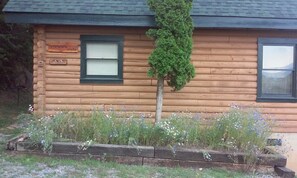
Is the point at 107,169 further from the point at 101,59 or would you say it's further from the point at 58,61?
the point at 58,61

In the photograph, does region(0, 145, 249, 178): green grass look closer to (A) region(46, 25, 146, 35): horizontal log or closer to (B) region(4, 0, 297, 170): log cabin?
(B) region(4, 0, 297, 170): log cabin

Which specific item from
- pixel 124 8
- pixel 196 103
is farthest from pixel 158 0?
pixel 196 103

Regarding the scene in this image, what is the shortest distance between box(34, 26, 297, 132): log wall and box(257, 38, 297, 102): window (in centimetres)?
17

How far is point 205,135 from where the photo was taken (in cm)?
818

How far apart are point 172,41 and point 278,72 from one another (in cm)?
315

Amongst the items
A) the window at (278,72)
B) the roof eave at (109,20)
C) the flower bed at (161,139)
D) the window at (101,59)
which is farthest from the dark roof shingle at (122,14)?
the flower bed at (161,139)

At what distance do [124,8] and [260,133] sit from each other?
13.9 ft

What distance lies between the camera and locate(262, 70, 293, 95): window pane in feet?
34.3

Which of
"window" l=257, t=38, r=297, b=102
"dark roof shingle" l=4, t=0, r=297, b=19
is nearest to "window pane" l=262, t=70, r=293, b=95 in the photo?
"window" l=257, t=38, r=297, b=102

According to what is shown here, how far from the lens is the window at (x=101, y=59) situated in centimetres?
1016

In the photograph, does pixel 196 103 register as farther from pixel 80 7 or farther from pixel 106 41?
pixel 80 7

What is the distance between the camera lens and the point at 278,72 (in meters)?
10.5

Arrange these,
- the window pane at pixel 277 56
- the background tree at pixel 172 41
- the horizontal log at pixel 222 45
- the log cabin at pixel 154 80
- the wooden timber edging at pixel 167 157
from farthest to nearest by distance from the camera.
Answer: the window pane at pixel 277 56 → the horizontal log at pixel 222 45 → the log cabin at pixel 154 80 → the background tree at pixel 172 41 → the wooden timber edging at pixel 167 157

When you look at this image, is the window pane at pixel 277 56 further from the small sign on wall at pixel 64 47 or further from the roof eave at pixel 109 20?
the small sign on wall at pixel 64 47
